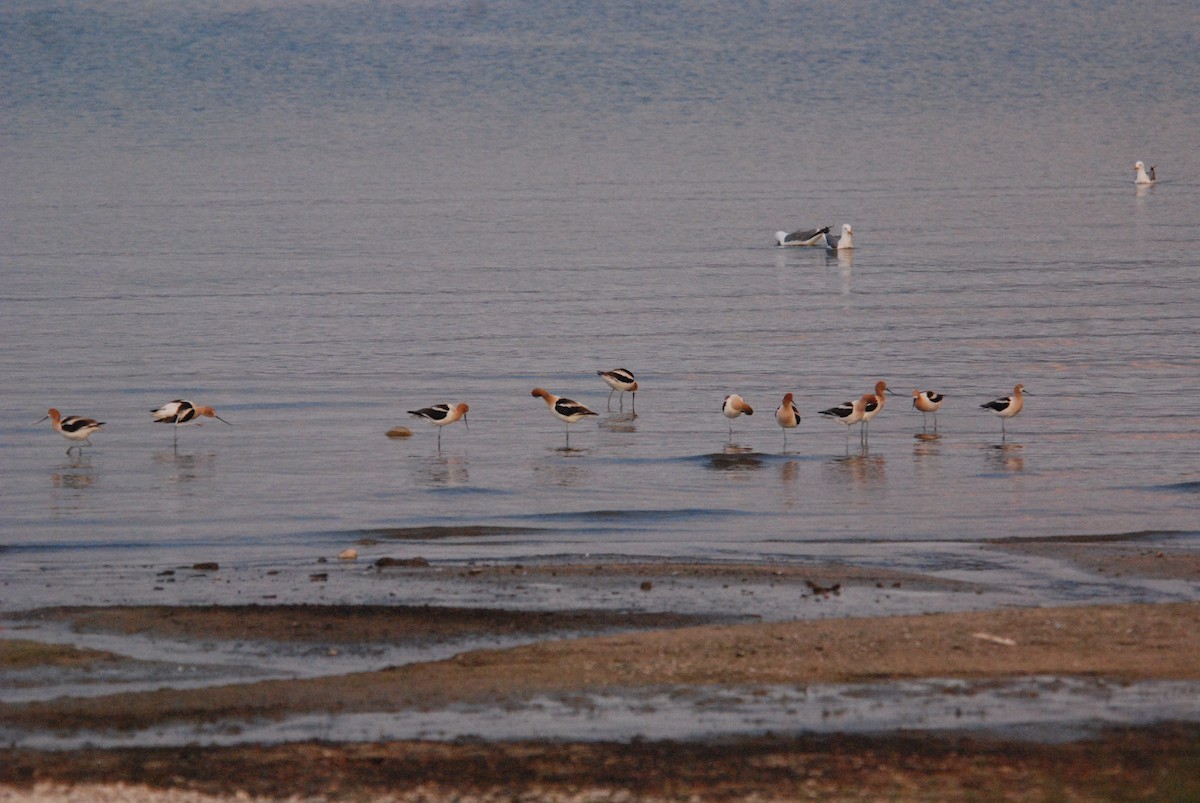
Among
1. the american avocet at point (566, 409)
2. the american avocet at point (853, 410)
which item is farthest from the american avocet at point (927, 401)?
the american avocet at point (566, 409)

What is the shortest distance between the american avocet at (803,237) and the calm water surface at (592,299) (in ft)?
1.42

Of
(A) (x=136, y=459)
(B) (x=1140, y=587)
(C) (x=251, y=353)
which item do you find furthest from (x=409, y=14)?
(B) (x=1140, y=587)

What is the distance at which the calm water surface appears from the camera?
18000 millimetres

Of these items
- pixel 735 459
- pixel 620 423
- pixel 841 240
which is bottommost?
pixel 735 459

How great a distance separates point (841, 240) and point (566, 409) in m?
22.7

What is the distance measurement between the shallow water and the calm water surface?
13 centimetres

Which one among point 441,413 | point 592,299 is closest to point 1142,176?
point 592,299

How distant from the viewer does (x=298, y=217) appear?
5091 centimetres

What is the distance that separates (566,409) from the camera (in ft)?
73.1

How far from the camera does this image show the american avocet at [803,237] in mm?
43469

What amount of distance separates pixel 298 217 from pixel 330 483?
3279cm

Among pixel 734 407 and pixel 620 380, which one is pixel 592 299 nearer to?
pixel 620 380

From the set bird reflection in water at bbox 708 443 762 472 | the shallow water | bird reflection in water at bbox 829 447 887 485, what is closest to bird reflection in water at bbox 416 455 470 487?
the shallow water

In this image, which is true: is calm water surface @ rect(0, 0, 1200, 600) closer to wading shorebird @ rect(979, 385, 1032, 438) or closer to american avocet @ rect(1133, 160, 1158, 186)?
wading shorebird @ rect(979, 385, 1032, 438)
